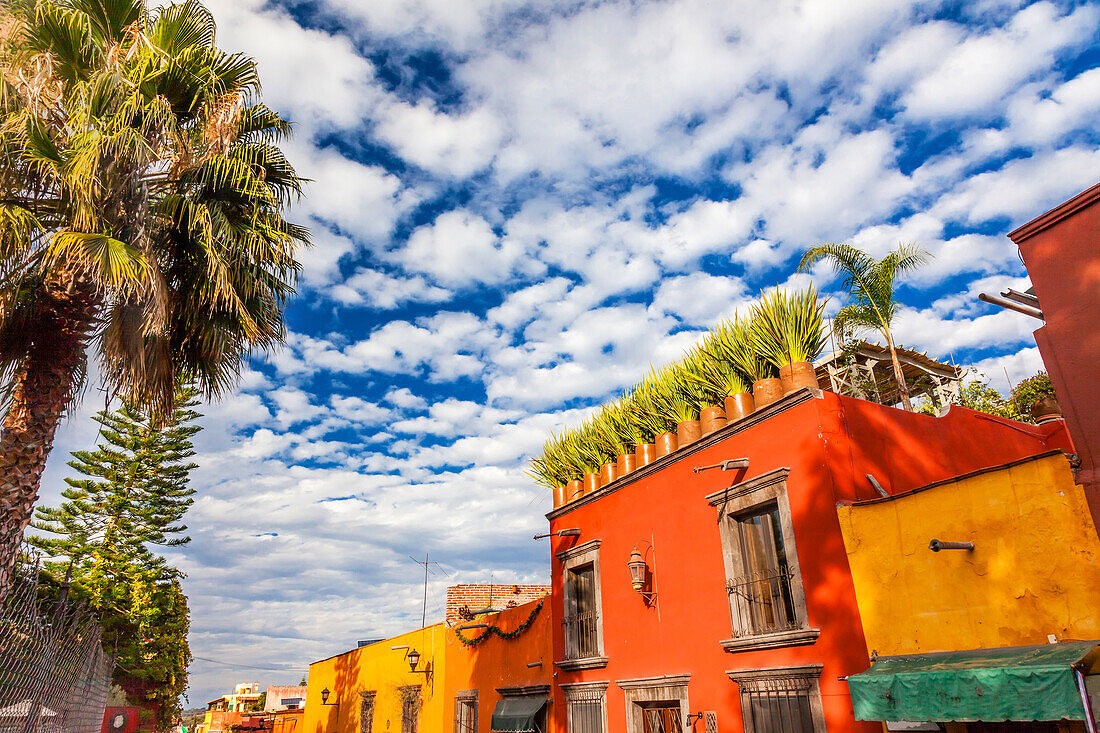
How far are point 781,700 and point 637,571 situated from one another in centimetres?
294

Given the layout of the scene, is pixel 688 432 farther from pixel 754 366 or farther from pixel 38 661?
pixel 38 661

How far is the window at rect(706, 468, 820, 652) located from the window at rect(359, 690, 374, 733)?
1568 cm

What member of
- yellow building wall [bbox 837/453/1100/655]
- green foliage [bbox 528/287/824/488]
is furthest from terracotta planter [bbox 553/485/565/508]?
yellow building wall [bbox 837/453/1100/655]

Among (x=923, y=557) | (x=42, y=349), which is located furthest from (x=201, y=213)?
(x=923, y=557)

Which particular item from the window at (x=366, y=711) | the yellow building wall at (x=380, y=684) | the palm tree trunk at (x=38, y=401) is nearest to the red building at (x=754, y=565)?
the yellow building wall at (x=380, y=684)

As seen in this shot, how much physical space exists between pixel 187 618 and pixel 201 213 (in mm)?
18071

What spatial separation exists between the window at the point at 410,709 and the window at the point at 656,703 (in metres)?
9.09

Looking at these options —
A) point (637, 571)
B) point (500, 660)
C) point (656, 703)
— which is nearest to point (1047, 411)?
point (637, 571)

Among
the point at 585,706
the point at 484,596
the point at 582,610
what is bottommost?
the point at 585,706

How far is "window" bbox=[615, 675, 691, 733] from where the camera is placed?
9000 millimetres

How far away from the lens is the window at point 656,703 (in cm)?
900

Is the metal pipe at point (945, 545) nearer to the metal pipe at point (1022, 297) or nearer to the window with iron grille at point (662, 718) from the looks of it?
the metal pipe at point (1022, 297)

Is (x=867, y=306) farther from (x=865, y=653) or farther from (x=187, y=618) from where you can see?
(x=187, y=618)

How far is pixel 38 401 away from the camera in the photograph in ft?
19.3
